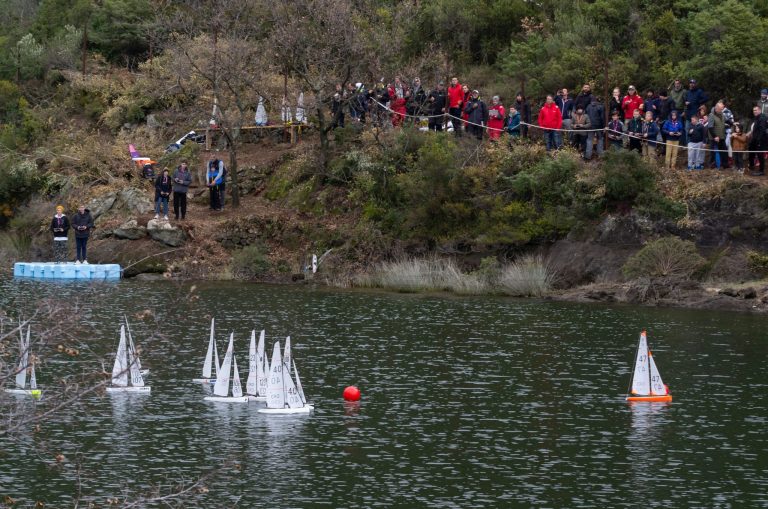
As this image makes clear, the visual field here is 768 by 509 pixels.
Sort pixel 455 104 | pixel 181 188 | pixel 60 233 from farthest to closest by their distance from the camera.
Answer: pixel 181 188 → pixel 455 104 → pixel 60 233

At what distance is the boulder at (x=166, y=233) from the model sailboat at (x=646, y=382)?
26.2m

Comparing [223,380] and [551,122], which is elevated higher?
[551,122]

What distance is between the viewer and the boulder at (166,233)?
51188 mm

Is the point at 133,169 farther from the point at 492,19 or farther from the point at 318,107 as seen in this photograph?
the point at 492,19

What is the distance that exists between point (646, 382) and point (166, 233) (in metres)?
26.8

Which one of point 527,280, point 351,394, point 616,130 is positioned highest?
point 616,130

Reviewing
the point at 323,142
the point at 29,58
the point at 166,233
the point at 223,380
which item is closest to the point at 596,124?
the point at 323,142

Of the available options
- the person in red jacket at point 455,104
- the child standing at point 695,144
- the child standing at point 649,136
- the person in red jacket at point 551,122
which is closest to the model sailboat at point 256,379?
the child standing at point 695,144

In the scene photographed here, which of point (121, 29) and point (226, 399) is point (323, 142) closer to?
point (121, 29)

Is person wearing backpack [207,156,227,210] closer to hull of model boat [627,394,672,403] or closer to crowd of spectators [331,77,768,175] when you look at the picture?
crowd of spectators [331,77,768,175]

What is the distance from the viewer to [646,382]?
28422mm

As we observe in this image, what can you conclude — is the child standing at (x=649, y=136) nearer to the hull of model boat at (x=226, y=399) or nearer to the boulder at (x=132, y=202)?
the boulder at (x=132, y=202)

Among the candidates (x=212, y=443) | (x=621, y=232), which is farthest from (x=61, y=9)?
(x=212, y=443)

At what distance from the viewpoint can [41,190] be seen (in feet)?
190
